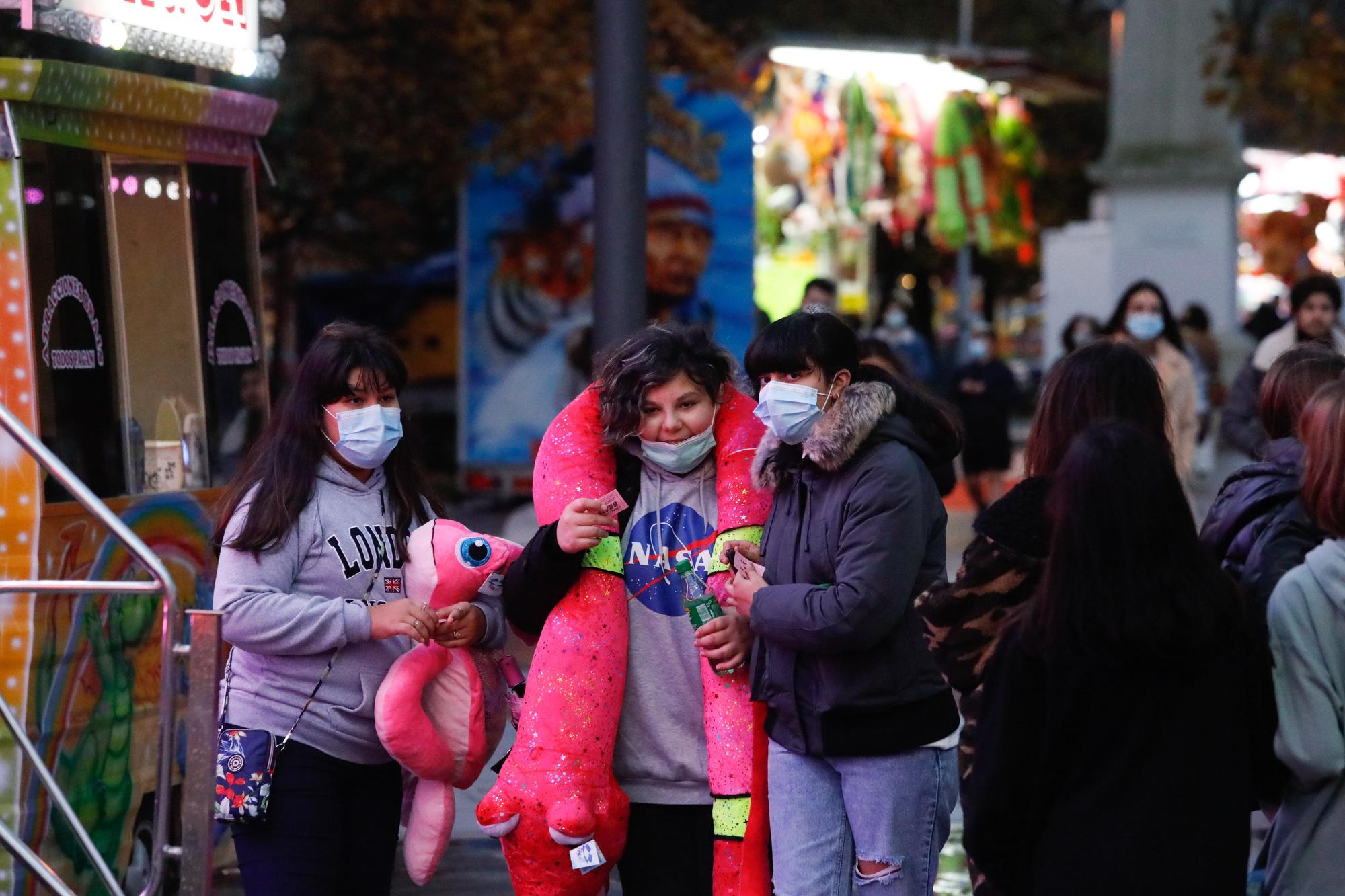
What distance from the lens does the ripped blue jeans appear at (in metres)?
3.80

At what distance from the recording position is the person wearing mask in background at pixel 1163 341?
9.16 meters

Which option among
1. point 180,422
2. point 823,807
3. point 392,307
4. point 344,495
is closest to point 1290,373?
point 823,807

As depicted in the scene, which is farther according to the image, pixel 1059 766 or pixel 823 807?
pixel 823 807

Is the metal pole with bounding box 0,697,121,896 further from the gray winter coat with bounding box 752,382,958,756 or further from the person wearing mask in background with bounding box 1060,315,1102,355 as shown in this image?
the person wearing mask in background with bounding box 1060,315,1102,355

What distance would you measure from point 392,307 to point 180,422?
12.5 meters

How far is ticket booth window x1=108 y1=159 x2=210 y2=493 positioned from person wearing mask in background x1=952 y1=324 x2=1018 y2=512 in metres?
9.24

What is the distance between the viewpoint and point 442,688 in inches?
165

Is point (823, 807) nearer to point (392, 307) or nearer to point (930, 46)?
point (392, 307)

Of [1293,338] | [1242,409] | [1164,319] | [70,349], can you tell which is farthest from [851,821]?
[1293,338]

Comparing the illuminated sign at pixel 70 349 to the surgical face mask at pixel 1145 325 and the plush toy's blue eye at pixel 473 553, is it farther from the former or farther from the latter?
the surgical face mask at pixel 1145 325

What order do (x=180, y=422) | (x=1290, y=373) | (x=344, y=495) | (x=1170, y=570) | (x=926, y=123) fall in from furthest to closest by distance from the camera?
(x=926, y=123)
(x=180, y=422)
(x=1290, y=373)
(x=344, y=495)
(x=1170, y=570)

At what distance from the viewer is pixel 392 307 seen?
18.2 meters

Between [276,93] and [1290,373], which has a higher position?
[276,93]

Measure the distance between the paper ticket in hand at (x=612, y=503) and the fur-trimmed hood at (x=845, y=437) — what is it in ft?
0.98
